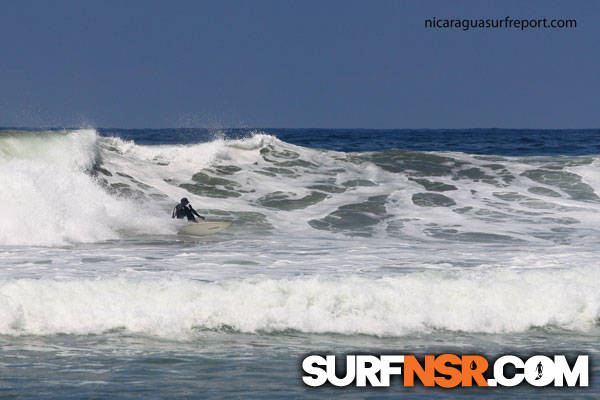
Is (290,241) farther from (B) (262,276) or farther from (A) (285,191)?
(A) (285,191)

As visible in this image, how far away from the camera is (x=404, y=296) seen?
899 cm

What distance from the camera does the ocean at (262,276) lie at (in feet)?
22.4

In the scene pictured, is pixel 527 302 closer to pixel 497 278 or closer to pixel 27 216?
pixel 497 278

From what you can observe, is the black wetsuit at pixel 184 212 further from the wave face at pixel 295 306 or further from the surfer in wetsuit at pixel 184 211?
the wave face at pixel 295 306

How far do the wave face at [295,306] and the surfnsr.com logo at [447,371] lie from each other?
1006 millimetres

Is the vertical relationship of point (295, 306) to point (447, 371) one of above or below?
above

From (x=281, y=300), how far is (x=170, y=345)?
1651 mm

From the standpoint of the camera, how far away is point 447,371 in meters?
6.67

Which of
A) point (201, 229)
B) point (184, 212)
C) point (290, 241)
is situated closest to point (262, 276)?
point (290, 241)

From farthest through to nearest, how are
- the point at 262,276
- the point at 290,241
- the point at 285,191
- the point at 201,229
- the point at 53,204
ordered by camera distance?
the point at 285,191 → the point at 53,204 → the point at 201,229 → the point at 290,241 → the point at 262,276

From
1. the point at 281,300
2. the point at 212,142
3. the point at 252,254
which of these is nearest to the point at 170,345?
the point at 281,300

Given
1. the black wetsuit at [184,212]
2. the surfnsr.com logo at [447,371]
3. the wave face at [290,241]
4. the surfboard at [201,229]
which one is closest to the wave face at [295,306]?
the wave face at [290,241]

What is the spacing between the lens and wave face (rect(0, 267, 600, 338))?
818 cm

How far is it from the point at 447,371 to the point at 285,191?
13856 mm
